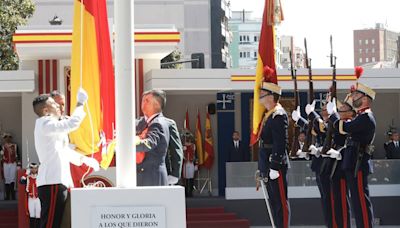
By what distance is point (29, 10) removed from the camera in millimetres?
27062

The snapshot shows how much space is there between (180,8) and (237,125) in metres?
34.6

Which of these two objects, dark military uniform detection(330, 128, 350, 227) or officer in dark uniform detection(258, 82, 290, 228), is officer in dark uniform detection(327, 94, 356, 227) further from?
officer in dark uniform detection(258, 82, 290, 228)

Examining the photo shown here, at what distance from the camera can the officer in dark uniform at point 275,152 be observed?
977 centimetres

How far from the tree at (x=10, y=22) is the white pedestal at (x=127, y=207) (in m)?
19.8

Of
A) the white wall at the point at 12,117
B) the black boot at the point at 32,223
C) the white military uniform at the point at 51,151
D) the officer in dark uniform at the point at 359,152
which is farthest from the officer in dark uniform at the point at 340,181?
the white wall at the point at 12,117

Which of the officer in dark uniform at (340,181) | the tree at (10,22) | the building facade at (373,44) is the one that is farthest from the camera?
the building facade at (373,44)

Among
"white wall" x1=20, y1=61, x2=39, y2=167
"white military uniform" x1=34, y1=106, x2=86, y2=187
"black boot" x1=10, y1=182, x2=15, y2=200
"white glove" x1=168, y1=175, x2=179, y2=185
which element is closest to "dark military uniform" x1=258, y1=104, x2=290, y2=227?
"white glove" x1=168, y1=175, x2=179, y2=185

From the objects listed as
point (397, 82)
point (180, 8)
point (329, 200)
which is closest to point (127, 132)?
point (329, 200)

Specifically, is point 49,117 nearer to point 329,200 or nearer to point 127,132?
point 127,132

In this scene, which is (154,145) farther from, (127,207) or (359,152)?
(359,152)

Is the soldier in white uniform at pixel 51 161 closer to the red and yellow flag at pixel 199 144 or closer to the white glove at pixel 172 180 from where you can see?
the white glove at pixel 172 180

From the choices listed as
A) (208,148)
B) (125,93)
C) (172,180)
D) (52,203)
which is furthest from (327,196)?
(208,148)

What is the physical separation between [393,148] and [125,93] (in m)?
13.2

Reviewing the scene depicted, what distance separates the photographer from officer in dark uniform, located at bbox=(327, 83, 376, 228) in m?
9.58
